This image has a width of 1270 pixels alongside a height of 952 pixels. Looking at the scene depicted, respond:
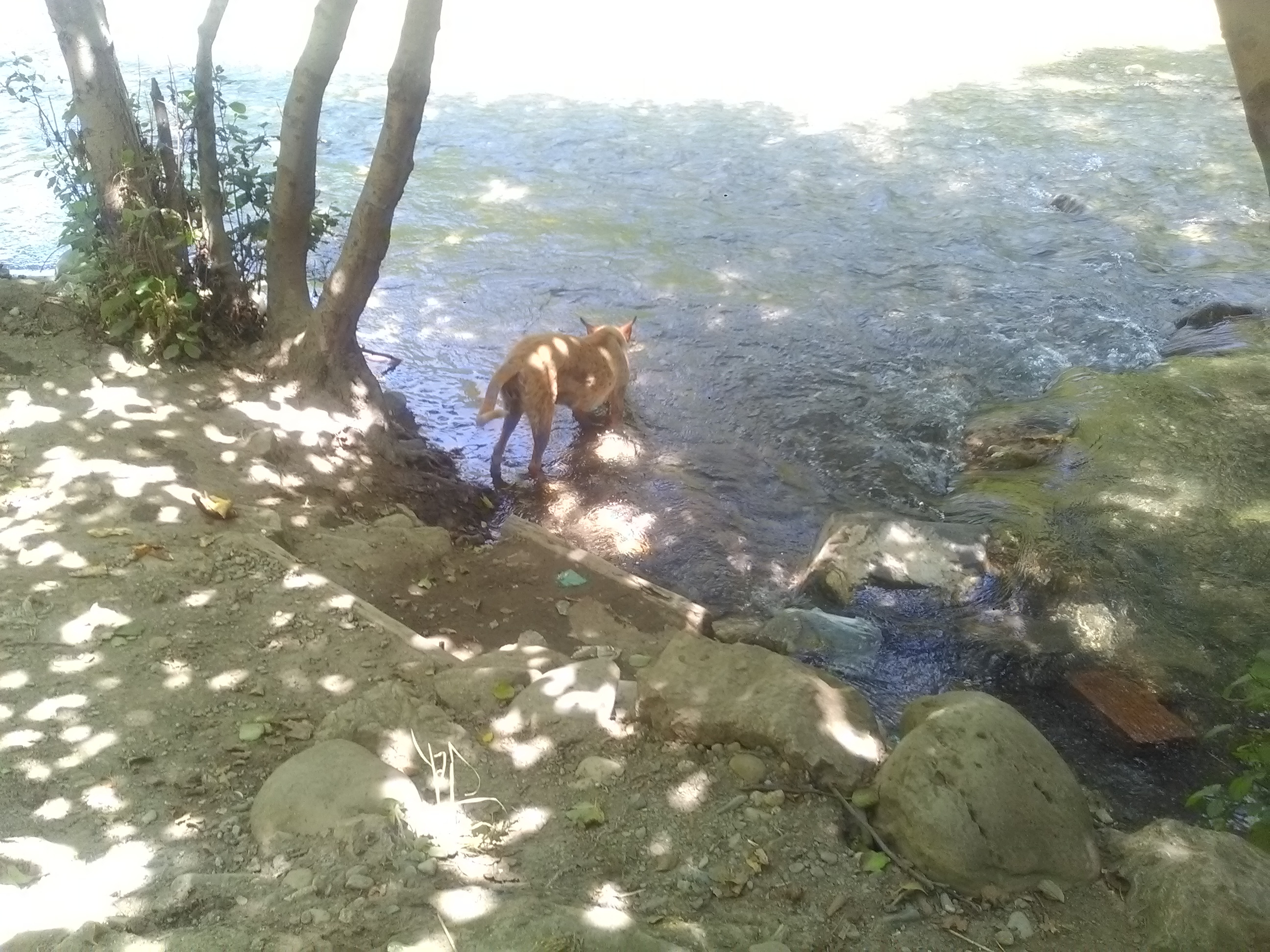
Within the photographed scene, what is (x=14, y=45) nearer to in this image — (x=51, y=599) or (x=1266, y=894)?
(x=51, y=599)

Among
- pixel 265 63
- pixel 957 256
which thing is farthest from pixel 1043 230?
pixel 265 63

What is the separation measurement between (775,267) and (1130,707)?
21.2 ft

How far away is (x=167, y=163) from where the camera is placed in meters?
5.88

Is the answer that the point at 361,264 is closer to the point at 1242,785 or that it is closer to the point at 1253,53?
the point at 1253,53

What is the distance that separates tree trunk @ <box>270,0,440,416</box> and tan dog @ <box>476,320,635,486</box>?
2.92 feet

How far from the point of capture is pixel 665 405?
26.2 ft

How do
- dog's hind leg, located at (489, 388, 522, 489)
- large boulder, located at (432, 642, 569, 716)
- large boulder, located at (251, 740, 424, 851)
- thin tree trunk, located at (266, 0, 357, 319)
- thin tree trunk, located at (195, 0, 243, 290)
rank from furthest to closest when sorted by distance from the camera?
dog's hind leg, located at (489, 388, 522, 489)
thin tree trunk, located at (195, 0, 243, 290)
thin tree trunk, located at (266, 0, 357, 319)
large boulder, located at (432, 642, 569, 716)
large boulder, located at (251, 740, 424, 851)

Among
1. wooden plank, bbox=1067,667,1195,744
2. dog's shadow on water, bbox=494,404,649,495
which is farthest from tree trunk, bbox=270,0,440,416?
wooden plank, bbox=1067,667,1195,744

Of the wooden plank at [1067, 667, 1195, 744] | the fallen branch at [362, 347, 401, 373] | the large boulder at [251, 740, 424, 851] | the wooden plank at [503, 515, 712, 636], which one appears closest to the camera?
the large boulder at [251, 740, 424, 851]

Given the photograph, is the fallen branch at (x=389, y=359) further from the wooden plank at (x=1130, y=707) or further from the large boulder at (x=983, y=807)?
the large boulder at (x=983, y=807)

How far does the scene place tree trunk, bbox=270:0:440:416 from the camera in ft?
18.0

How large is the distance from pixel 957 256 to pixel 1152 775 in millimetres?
7070

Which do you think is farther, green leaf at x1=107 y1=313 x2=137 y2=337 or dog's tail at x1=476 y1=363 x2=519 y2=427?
dog's tail at x1=476 y1=363 x2=519 y2=427

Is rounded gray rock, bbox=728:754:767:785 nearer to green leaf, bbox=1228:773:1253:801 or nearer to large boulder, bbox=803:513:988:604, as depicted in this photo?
green leaf, bbox=1228:773:1253:801
